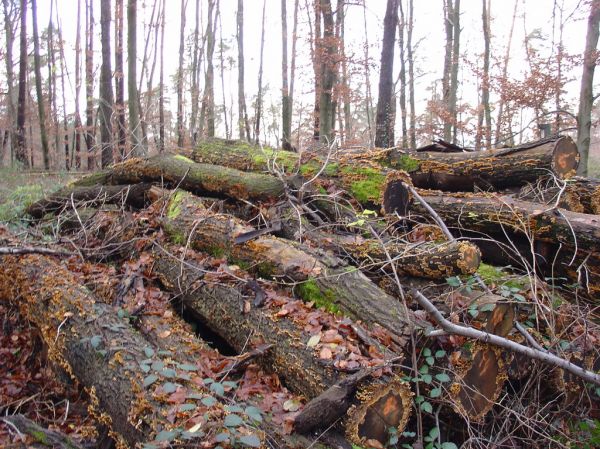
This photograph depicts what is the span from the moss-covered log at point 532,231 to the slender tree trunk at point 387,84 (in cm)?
440

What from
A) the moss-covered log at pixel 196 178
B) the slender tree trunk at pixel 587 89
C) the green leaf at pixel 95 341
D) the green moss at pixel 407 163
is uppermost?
the slender tree trunk at pixel 587 89

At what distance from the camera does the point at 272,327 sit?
125 inches

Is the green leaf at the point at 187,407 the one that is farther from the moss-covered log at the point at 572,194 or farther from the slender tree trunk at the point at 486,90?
the slender tree trunk at the point at 486,90

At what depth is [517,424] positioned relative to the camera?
10.2 feet

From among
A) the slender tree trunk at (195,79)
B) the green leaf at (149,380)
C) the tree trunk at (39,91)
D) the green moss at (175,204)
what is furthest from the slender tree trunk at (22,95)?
the green leaf at (149,380)

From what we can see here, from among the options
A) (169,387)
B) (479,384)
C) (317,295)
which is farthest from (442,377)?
(169,387)

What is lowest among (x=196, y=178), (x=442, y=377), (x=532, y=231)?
(x=442, y=377)

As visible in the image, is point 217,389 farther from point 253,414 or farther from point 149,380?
point 149,380

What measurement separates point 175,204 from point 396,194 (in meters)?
2.50

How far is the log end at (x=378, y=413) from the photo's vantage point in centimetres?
253

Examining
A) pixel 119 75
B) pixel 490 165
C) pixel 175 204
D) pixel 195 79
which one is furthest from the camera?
pixel 195 79

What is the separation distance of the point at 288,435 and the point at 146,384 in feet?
2.88

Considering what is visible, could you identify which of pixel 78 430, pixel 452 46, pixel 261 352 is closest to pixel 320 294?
pixel 261 352

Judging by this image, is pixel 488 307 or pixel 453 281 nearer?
pixel 488 307
